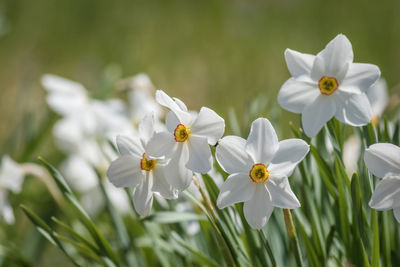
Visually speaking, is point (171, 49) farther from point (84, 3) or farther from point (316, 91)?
point (316, 91)

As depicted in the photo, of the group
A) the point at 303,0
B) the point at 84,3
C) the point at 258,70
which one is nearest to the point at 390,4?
the point at 303,0

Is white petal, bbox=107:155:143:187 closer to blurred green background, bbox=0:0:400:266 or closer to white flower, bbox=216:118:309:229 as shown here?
white flower, bbox=216:118:309:229

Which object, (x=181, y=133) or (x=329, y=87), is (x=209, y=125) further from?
(x=329, y=87)

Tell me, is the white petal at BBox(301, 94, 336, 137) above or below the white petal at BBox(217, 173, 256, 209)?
above

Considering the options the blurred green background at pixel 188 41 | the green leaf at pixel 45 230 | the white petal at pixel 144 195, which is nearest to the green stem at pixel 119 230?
the green leaf at pixel 45 230

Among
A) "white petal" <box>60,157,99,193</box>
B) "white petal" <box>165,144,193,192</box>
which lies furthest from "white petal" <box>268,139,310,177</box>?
"white petal" <box>60,157,99,193</box>

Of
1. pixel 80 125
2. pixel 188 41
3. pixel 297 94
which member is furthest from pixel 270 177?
pixel 188 41
